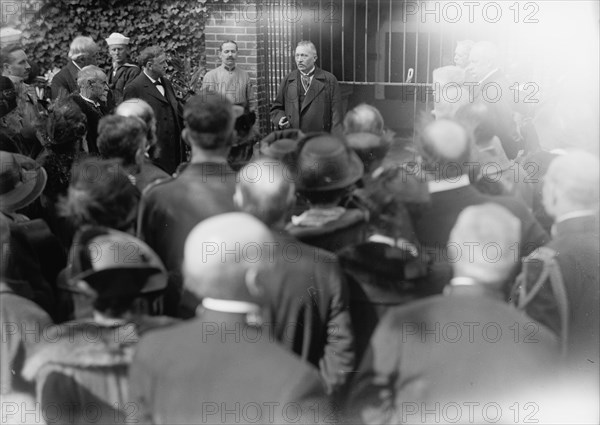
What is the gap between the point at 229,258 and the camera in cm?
253

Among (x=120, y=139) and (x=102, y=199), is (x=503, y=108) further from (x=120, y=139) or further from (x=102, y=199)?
(x=102, y=199)

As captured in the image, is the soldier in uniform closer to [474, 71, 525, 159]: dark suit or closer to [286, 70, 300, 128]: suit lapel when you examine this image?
[286, 70, 300, 128]: suit lapel

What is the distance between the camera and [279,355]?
2666mm

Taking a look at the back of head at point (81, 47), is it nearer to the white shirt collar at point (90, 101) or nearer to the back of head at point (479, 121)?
the white shirt collar at point (90, 101)

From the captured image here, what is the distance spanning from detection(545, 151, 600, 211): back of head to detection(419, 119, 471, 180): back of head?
339mm

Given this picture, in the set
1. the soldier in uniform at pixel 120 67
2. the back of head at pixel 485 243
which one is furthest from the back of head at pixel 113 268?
the soldier in uniform at pixel 120 67

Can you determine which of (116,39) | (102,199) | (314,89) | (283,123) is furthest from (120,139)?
(116,39)

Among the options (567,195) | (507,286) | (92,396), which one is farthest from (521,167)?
(92,396)

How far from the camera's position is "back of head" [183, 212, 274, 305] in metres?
2.50

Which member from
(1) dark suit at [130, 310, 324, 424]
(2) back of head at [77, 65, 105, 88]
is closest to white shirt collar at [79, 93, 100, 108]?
(2) back of head at [77, 65, 105, 88]

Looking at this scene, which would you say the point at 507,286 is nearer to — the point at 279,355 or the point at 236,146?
the point at 279,355

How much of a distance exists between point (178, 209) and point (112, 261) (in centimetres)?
32

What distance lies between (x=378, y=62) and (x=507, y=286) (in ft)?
12.7

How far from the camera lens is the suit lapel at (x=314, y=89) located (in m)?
4.54
